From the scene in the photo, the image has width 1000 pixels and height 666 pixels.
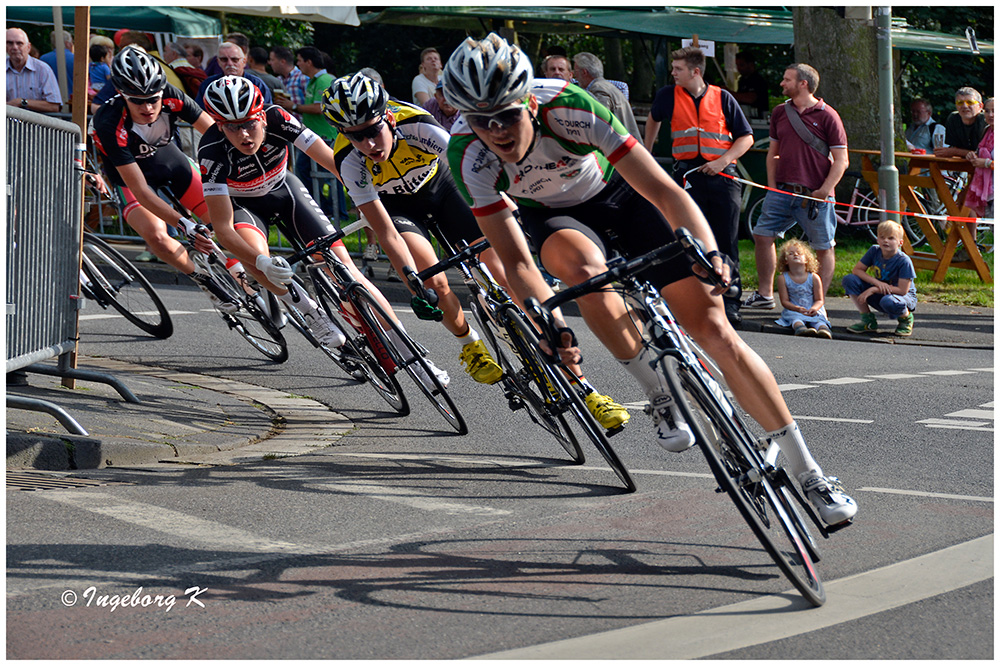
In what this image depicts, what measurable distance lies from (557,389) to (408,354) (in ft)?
5.18

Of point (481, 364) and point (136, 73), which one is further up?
point (136, 73)

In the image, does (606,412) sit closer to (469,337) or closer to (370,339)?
(469,337)

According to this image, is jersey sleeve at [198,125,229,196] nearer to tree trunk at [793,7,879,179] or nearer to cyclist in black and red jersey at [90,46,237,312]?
cyclist in black and red jersey at [90,46,237,312]

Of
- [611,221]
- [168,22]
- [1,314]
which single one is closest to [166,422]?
[1,314]

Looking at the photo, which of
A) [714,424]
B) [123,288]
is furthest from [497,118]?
[123,288]

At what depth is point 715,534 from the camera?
5176mm

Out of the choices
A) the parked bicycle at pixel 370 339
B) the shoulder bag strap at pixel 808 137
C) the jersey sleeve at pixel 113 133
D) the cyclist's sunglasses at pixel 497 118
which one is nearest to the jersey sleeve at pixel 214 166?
the parked bicycle at pixel 370 339

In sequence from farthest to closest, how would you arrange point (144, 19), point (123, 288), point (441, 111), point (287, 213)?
point (144, 19)
point (441, 111)
point (123, 288)
point (287, 213)

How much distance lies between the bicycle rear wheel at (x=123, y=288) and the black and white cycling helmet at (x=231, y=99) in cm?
235

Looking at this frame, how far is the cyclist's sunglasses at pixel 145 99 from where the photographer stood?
905cm

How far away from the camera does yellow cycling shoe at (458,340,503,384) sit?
6.65 m

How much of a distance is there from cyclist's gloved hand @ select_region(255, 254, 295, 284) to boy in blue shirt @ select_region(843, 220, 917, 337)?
600 centimetres

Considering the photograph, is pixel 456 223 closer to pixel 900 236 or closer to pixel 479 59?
pixel 479 59

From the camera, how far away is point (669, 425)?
476cm
